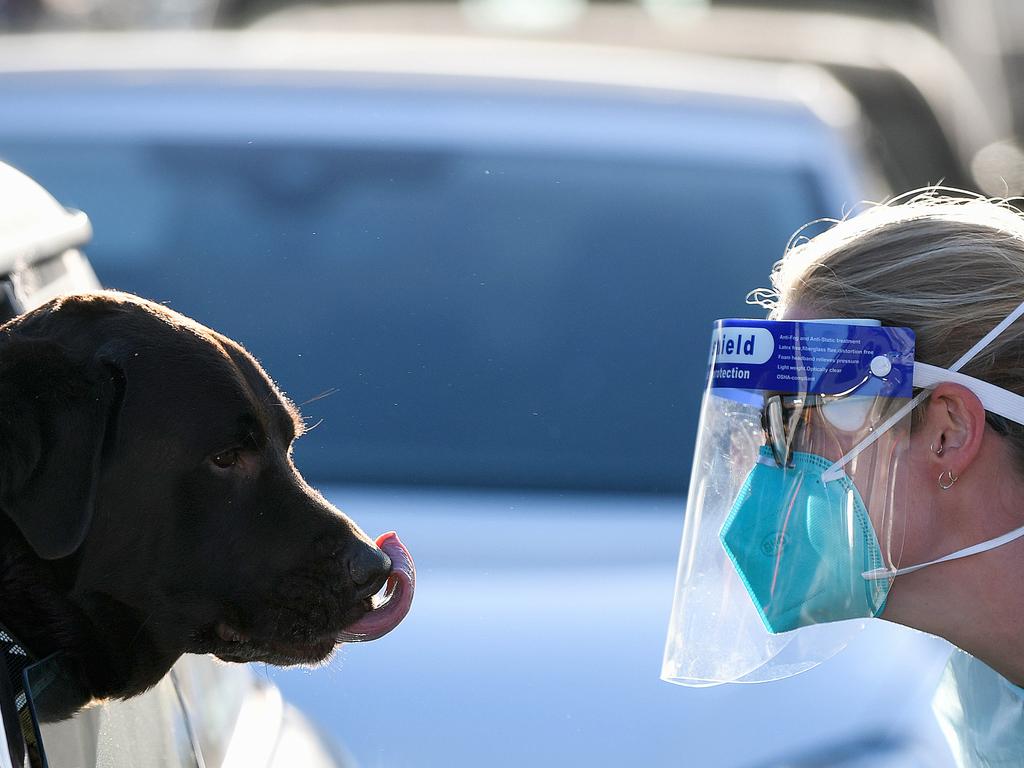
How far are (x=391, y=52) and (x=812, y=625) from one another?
11.2ft

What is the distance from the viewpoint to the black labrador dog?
7.39 feet

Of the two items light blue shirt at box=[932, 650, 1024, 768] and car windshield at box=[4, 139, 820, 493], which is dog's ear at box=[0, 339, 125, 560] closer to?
car windshield at box=[4, 139, 820, 493]

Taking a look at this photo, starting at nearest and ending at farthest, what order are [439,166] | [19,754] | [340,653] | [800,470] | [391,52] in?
1. [19,754]
2. [800,470]
3. [340,653]
4. [439,166]
5. [391,52]

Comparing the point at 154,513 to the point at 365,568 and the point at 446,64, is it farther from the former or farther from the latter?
the point at 446,64

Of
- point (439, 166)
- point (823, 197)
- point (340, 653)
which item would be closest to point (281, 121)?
point (439, 166)

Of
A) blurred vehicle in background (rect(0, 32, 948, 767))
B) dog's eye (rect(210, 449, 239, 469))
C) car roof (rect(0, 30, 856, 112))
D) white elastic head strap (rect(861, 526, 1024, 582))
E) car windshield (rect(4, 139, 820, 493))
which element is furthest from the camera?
car roof (rect(0, 30, 856, 112))

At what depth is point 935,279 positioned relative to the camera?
8.63 ft

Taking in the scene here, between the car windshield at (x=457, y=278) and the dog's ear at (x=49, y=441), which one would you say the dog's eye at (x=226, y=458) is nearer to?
the dog's ear at (x=49, y=441)

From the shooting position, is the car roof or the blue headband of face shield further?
the car roof

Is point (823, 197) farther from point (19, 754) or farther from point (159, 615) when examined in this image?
point (19, 754)

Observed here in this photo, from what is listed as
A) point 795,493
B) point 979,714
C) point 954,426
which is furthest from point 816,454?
point 979,714

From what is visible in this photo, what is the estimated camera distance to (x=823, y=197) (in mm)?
4723

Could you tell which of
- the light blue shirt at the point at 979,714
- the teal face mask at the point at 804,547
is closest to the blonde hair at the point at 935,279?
the teal face mask at the point at 804,547

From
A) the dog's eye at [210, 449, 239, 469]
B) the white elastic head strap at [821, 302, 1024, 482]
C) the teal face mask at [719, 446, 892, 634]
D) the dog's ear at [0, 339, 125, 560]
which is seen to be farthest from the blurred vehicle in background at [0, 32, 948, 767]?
the dog's ear at [0, 339, 125, 560]
